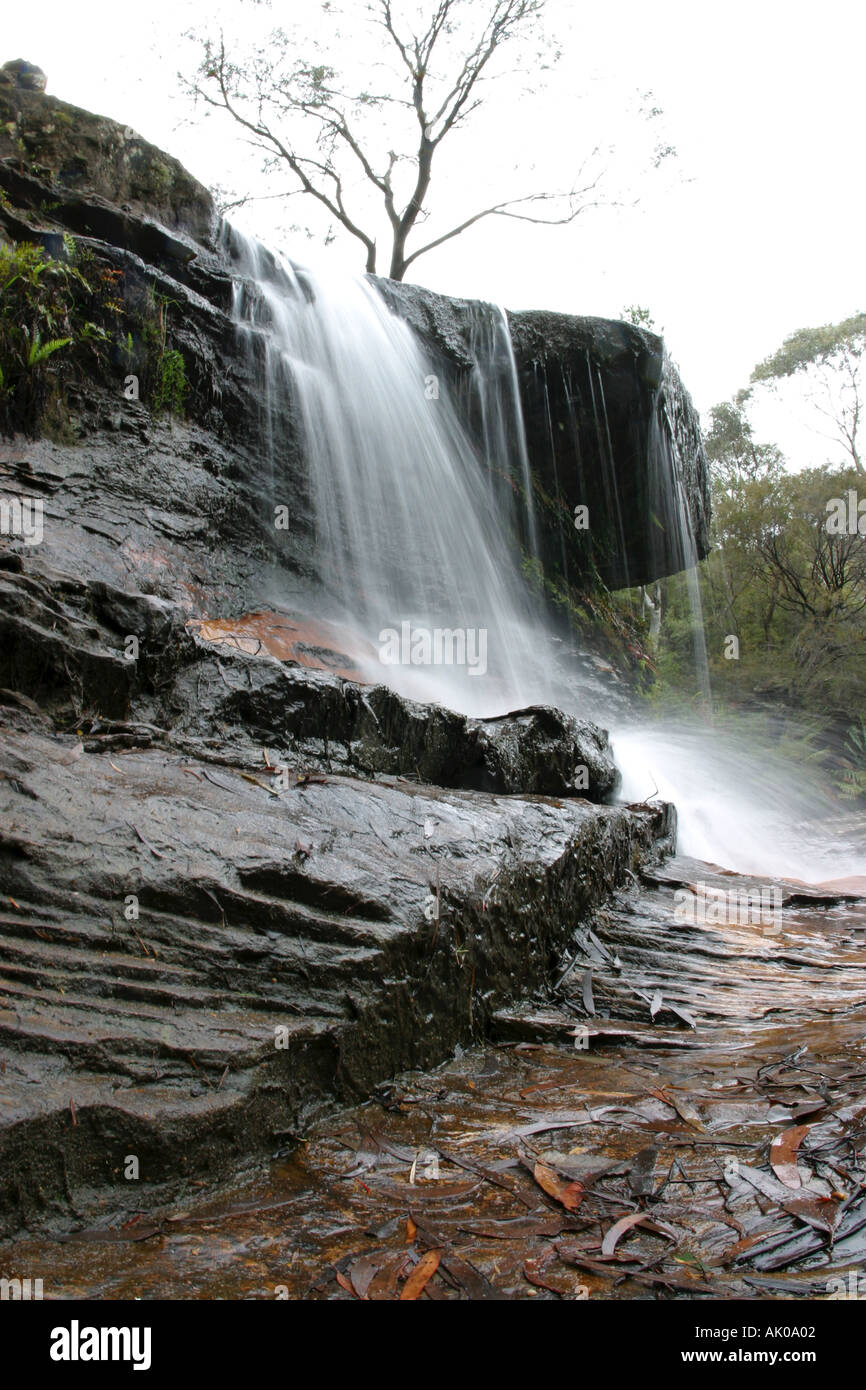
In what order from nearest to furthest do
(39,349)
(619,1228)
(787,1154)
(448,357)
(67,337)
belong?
(619,1228)
(787,1154)
(39,349)
(67,337)
(448,357)

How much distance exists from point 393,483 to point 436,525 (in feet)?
2.55

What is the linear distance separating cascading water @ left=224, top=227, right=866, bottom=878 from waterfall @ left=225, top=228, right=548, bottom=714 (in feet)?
0.07

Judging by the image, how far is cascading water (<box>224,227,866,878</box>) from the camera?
9180mm

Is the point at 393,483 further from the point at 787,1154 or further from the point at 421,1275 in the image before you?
the point at 421,1275

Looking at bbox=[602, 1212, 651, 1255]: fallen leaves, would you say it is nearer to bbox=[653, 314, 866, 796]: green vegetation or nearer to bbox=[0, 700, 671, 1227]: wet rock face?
bbox=[0, 700, 671, 1227]: wet rock face

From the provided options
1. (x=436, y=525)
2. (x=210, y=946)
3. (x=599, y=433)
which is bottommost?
(x=210, y=946)

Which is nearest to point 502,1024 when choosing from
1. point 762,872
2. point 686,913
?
point 686,913

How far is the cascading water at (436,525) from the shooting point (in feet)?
30.1

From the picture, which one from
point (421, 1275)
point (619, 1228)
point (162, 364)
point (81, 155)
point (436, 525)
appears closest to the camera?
point (421, 1275)

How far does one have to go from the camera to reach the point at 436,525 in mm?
10703

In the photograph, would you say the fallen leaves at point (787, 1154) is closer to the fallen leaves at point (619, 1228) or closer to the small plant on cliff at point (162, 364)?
the fallen leaves at point (619, 1228)

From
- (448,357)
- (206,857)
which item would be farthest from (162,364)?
(206,857)

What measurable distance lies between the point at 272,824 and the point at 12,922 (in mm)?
1055

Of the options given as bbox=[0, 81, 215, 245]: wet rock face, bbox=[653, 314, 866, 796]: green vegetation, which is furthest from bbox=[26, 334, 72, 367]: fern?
bbox=[653, 314, 866, 796]: green vegetation
